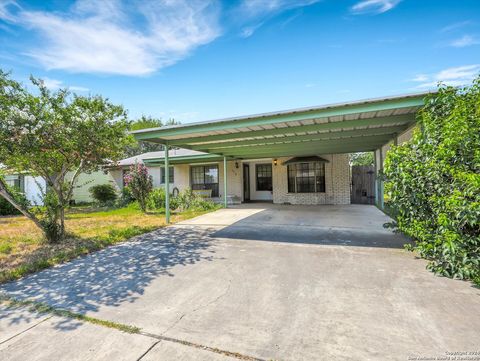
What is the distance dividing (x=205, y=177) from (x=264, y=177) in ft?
13.1

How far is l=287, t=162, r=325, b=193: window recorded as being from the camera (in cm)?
1419

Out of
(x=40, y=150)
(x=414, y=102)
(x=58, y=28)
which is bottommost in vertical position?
(x=40, y=150)

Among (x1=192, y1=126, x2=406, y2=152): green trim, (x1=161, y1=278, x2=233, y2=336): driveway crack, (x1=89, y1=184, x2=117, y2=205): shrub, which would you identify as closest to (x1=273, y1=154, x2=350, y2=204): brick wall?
(x1=192, y1=126, x2=406, y2=152): green trim

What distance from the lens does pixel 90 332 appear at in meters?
2.57

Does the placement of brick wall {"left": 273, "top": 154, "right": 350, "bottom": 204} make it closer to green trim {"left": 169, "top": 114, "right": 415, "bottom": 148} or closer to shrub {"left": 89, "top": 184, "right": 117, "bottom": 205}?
green trim {"left": 169, "top": 114, "right": 415, "bottom": 148}

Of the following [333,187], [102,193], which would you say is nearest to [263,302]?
[333,187]

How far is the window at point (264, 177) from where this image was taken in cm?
1622

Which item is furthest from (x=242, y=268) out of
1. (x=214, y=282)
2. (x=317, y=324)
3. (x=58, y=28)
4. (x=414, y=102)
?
(x=58, y=28)

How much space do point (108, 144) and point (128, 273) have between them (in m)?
3.75

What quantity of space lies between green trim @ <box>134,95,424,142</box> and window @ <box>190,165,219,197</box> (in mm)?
9112

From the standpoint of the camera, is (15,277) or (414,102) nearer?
(15,277)

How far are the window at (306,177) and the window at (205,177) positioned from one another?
4914mm

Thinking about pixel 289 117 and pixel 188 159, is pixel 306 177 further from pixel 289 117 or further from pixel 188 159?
pixel 289 117

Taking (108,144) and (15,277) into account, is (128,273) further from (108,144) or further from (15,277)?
(108,144)
